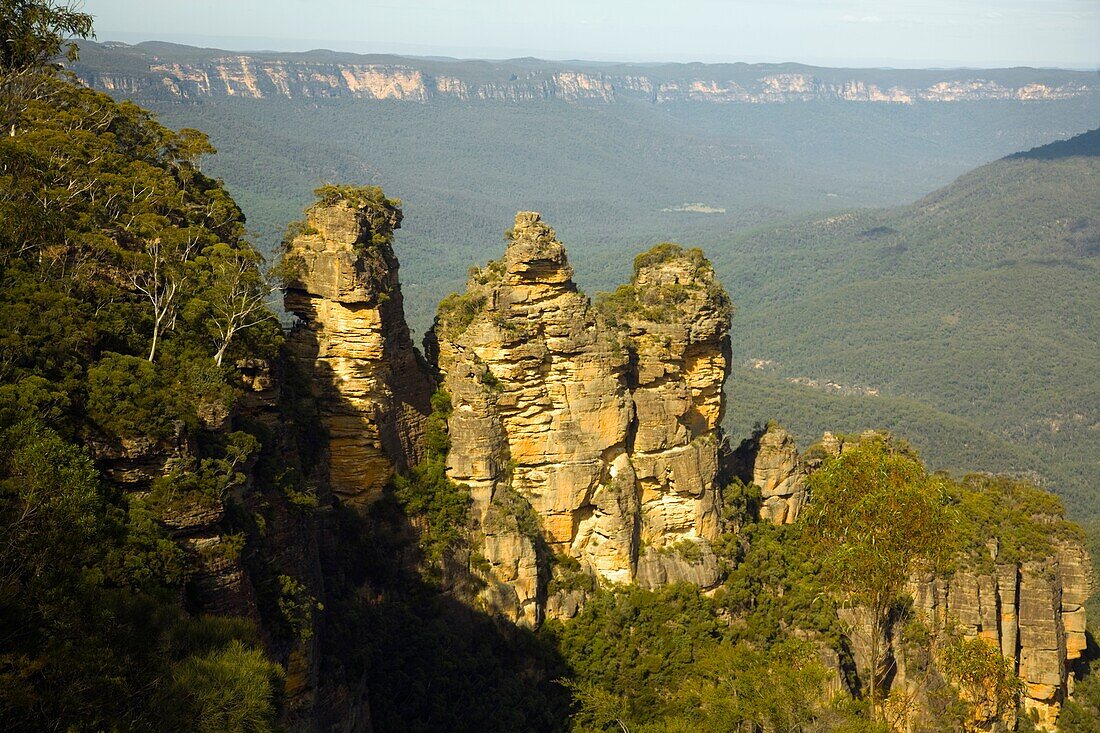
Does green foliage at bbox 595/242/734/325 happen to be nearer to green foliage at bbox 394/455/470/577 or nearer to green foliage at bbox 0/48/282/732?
green foliage at bbox 394/455/470/577

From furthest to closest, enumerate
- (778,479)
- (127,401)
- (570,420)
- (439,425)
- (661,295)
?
(778,479) → (661,295) → (570,420) → (439,425) → (127,401)

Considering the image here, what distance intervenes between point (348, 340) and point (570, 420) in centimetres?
723

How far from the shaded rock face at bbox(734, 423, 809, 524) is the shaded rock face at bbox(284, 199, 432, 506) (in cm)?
1407

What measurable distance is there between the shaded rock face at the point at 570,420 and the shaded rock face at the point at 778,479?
11.6 ft

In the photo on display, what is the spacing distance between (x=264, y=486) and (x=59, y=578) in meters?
7.49

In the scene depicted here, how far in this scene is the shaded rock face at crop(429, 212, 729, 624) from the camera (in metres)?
30.8

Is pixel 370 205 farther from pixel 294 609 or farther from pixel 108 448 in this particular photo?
pixel 108 448

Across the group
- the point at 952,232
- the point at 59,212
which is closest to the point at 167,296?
the point at 59,212

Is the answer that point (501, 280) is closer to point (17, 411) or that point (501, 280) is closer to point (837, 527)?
point (837, 527)

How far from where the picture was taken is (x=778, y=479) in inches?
1474

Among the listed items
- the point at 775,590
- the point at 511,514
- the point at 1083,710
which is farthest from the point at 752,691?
the point at 1083,710

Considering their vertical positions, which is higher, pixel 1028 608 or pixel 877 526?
pixel 877 526

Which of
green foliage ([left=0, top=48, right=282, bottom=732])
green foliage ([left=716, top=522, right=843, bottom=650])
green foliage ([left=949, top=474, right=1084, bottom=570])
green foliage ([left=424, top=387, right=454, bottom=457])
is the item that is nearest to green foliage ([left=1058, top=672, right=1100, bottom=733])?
green foliage ([left=949, top=474, right=1084, bottom=570])

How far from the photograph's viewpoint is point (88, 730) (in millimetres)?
14312
